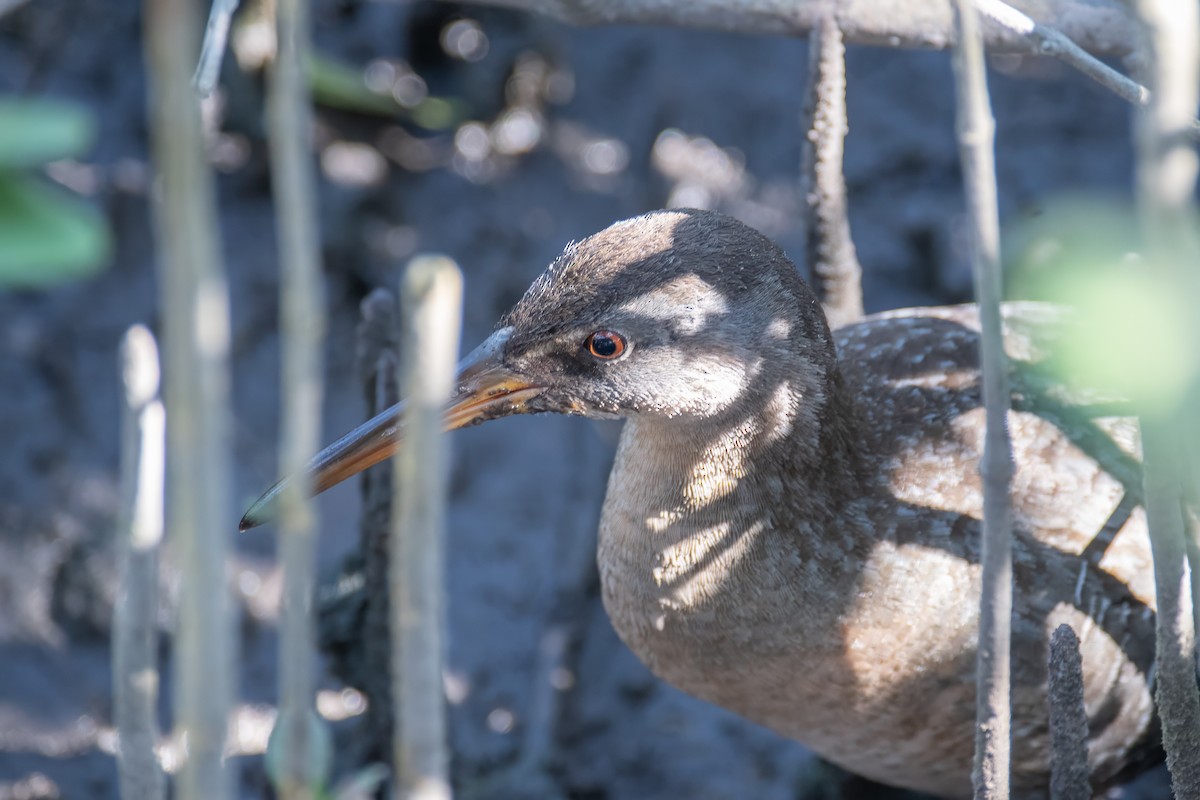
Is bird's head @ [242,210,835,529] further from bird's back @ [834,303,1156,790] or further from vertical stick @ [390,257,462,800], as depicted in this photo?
vertical stick @ [390,257,462,800]

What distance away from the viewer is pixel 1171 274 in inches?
52.1

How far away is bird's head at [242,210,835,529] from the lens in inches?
86.2

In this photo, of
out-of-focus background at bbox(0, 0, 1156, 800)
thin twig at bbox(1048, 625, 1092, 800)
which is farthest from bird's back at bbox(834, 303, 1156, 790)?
out-of-focus background at bbox(0, 0, 1156, 800)

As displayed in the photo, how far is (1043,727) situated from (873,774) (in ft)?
1.44

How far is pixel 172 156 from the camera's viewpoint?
3.61 ft

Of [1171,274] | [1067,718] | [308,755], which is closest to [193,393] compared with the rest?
[308,755]

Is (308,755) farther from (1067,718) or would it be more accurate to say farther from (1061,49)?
(1061,49)

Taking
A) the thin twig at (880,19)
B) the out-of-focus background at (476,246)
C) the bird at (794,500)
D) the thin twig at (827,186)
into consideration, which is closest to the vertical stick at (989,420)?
the bird at (794,500)

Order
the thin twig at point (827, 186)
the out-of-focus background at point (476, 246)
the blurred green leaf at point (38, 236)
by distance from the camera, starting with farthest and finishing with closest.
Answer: the out-of-focus background at point (476, 246) → the thin twig at point (827, 186) → the blurred green leaf at point (38, 236)

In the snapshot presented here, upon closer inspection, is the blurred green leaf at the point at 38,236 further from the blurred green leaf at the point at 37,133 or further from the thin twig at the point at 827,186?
the thin twig at the point at 827,186

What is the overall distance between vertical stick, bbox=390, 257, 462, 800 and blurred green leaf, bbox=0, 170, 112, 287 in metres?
0.31

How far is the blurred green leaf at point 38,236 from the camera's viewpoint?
36.6 inches

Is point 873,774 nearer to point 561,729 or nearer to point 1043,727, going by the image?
point 1043,727

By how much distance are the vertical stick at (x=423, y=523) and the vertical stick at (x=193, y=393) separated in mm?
165
